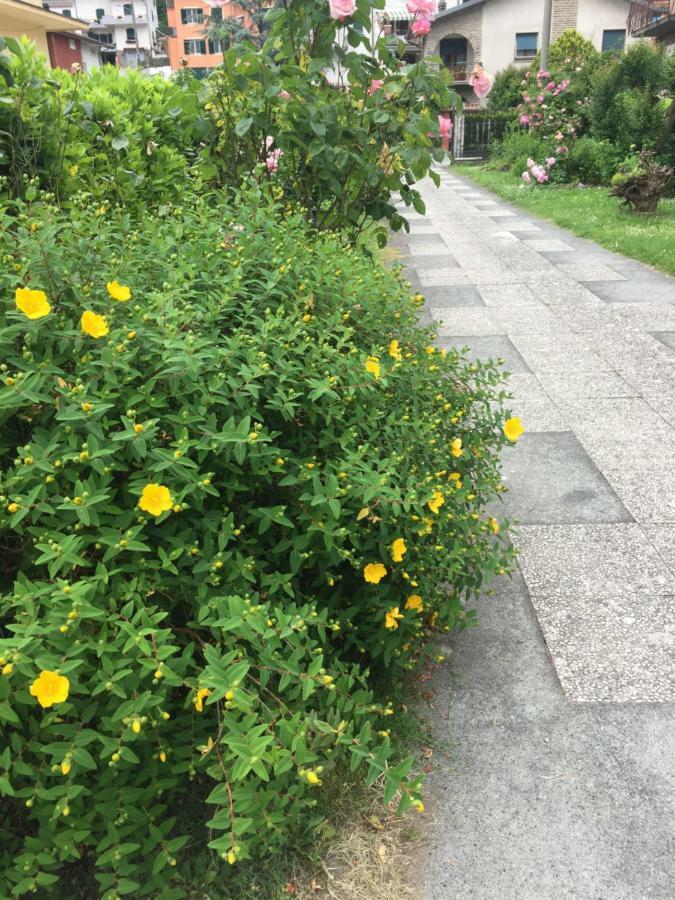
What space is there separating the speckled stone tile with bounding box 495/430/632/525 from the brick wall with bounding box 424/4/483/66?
44.3m

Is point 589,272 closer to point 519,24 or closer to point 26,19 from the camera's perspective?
point 26,19

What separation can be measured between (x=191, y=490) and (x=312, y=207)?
3.01 metres

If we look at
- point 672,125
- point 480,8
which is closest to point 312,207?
point 672,125

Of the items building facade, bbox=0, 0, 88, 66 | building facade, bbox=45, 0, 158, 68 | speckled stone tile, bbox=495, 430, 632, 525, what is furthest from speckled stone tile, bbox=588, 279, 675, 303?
building facade, bbox=45, 0, 158, 68

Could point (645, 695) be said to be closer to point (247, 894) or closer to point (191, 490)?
point (247, 894)

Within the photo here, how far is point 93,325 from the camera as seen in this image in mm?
1924

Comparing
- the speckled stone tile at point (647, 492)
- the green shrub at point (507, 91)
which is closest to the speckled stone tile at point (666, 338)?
the speckled stone tile at point (647, 492)

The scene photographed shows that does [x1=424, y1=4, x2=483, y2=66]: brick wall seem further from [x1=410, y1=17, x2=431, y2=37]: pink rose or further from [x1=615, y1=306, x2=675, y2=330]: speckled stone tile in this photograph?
→ [x1=410, y1=17, x2=431, y2=37]: pink rose

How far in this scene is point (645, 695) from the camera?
256cm

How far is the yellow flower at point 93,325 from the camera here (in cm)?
191

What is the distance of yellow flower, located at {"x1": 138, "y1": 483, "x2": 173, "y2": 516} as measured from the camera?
1.73 meters

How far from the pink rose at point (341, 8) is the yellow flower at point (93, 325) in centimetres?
253

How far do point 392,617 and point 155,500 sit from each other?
2.80ft

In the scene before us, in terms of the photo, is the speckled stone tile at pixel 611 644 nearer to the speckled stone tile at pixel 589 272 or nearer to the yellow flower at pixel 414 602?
the yellow flower at pixel 414 602
